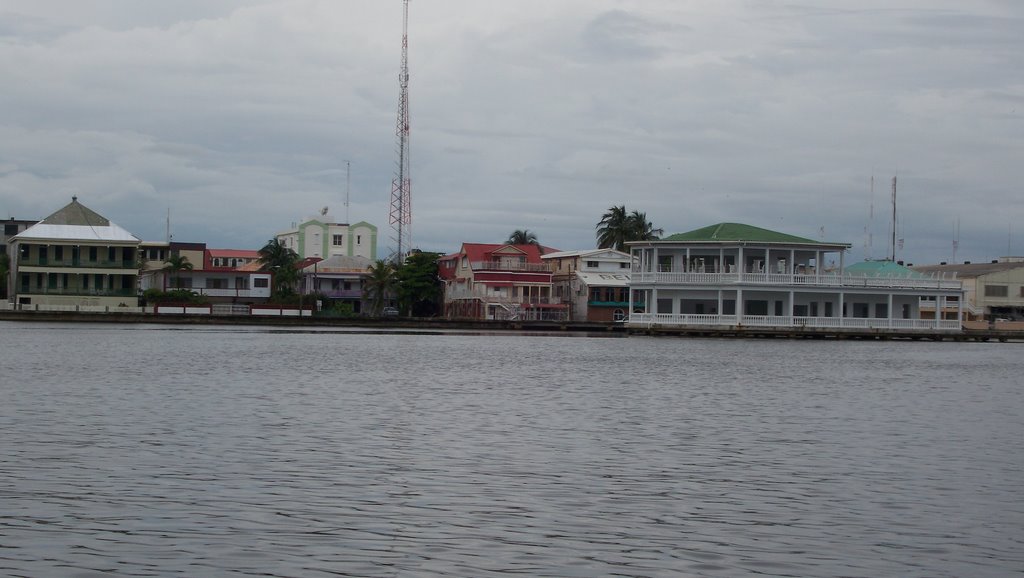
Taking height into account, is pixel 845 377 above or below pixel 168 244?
below

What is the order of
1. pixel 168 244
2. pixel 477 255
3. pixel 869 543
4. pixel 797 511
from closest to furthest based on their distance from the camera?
pixel 869 543 < pixel 797 511 < pixel 477 255 < pixel 168 244

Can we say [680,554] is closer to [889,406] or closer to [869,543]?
[869,543]

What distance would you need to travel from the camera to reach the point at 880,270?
9725 centimetres

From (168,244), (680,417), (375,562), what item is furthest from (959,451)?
(168,244)

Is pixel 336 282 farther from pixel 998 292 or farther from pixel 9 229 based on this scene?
pixel 998 292

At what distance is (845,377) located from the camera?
44.8 m

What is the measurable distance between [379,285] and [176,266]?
20.2 m

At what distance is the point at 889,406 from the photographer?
105 ft

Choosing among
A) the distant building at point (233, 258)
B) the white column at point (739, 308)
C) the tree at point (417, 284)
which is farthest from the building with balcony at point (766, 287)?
the distant building at point (233, 258)

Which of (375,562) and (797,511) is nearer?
(375,562)

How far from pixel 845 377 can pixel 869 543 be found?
3250 cm

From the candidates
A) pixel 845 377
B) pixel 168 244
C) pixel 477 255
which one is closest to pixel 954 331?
pixel 477 255

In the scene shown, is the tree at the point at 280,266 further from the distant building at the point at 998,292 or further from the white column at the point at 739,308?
the distant building at the point at 998,292

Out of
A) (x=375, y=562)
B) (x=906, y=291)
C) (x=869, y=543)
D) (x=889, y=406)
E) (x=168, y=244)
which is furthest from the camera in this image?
(x=168, y=244)
